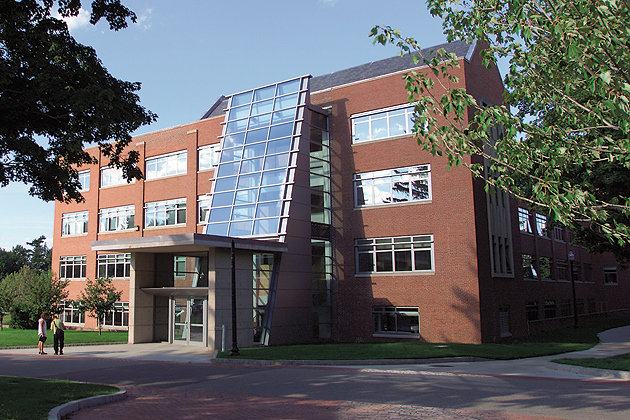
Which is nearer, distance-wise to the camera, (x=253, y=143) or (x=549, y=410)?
(x=549, y=410)

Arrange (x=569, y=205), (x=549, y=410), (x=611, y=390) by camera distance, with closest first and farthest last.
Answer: (x=569, y=205) < (x=549, y=410) < (x=611, y=390)

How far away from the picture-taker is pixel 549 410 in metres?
9.71

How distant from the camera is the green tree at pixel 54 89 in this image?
1307cm

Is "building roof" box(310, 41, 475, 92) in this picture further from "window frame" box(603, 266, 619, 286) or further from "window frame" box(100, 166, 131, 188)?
"window frame" box(603, 266, 619, 286)

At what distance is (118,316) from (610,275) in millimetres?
42099

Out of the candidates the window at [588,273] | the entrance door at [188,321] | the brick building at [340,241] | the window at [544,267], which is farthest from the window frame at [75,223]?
the window at [588,273]

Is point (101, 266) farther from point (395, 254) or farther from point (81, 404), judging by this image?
point (81, 404)

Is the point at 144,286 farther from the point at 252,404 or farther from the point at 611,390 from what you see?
the point at 611,390

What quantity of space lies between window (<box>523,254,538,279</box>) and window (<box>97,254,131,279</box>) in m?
25.7

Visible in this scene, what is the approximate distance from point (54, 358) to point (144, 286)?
6.55 meters

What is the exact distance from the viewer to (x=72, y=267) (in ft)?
137

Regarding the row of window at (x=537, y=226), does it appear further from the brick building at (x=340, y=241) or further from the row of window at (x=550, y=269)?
the row of window at (x=550, y=269)

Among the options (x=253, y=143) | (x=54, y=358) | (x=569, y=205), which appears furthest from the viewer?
(x=253, y=143)

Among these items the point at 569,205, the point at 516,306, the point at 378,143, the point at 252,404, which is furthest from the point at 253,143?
the point at 569,205
